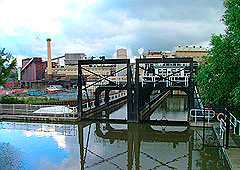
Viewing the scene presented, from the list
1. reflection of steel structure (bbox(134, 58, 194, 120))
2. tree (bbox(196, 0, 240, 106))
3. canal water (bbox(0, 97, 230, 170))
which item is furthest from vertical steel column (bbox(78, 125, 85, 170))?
tree (bbox(196, 0, 240, 106))

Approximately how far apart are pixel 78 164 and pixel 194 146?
7115 mm

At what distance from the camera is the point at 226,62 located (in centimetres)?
1316

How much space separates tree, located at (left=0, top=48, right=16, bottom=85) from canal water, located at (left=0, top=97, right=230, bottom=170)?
3.86m

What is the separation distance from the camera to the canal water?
15.8 metres

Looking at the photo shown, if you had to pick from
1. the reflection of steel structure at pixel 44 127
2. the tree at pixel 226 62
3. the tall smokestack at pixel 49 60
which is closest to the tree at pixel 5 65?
the reflection of steel structure at pixel 44 127

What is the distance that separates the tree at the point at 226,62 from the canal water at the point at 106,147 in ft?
12.3

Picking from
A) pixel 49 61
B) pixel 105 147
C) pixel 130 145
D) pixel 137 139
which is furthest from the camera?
pixel 49 61

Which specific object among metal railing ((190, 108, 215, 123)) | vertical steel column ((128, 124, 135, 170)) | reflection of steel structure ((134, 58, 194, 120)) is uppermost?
reflection of steel structure ((134, 58, 194, 120))

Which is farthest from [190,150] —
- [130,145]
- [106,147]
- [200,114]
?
[200,114]

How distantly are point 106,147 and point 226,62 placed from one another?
9.23 m

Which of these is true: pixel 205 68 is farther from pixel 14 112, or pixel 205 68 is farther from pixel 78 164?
pixel 14 112

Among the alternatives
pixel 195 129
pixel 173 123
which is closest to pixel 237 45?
pixel 195 129

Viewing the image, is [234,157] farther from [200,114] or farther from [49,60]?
[49,60]

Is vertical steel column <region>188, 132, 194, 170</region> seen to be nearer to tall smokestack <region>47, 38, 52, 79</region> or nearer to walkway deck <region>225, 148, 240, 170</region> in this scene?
walkway deck <region>225, 148, 240, 170</region>
